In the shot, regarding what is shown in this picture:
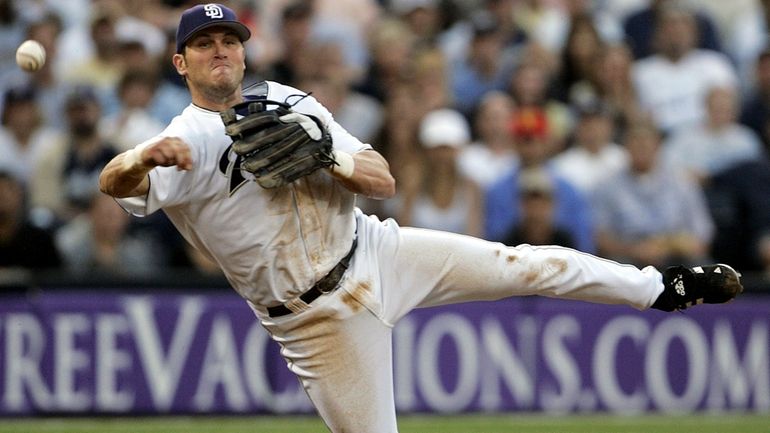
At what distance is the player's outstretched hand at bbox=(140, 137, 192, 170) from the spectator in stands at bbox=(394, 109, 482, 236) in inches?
229

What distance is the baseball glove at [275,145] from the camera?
583cm

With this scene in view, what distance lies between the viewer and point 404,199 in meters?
11.5

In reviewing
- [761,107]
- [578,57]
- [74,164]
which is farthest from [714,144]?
[74,164]

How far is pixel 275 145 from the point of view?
5863mm

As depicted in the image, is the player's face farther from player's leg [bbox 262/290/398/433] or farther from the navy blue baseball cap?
player's leg [bbox 262/290/398/433]

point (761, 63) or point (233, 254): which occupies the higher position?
point (761, 63)

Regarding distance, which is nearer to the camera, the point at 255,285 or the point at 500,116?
the point at 255,285

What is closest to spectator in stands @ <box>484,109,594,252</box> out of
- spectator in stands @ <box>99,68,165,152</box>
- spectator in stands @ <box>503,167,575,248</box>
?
spectator in stands @ <box>503,167,575,248</box>

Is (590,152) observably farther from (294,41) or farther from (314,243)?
(314,243)

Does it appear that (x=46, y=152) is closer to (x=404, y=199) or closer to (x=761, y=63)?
(x=404, y=199)

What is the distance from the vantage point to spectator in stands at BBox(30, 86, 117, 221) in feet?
38.0

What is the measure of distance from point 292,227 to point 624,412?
225 inches

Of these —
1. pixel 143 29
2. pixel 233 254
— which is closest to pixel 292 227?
pixel 233 254

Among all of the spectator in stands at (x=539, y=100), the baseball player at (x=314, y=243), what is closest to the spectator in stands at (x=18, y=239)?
the spectator in stands at (x=539, y=100)
